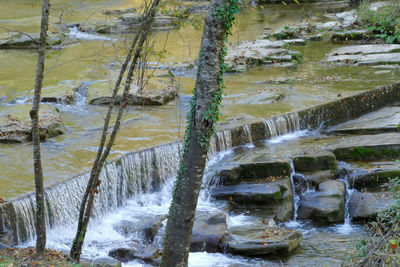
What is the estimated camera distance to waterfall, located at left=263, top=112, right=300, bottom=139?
1141 cm

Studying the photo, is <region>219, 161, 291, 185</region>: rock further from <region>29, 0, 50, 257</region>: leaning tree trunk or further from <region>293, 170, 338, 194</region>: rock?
<region>29, 0, 50, 257</region>: leaning tree trunk

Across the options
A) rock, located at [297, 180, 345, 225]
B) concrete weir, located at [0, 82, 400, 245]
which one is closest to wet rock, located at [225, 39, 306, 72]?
concrete weir, located at [0, 82, 400, 245]

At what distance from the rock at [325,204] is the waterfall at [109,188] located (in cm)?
251

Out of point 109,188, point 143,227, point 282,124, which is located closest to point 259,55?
point 282,124

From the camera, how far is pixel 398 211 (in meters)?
5.89

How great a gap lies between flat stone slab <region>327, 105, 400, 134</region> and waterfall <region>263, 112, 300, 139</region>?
774mm

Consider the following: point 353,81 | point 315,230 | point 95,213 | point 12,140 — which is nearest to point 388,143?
point 315,230

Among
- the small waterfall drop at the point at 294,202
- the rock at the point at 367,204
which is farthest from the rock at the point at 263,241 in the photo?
the rock at the point at 367,204

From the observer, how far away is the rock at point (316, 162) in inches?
384

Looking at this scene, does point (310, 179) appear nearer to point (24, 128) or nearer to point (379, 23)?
point (24, 128)

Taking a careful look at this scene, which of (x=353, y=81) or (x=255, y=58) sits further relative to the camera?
(x=255, y=58)

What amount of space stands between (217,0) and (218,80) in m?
0.78

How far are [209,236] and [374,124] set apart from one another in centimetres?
534

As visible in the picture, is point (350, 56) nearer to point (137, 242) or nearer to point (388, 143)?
point (388, 143)
